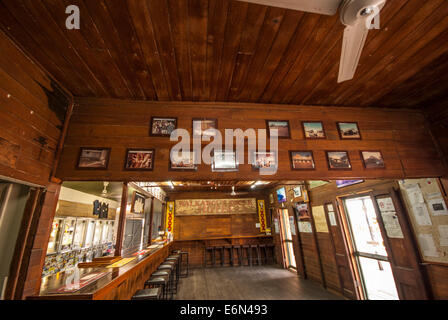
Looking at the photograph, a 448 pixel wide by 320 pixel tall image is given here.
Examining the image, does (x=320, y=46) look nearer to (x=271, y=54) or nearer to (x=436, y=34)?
(x=271, y=54)

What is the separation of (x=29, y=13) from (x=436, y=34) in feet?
9.79

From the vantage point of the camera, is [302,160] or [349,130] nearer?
[302,160]

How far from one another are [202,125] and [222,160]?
1.55 feet

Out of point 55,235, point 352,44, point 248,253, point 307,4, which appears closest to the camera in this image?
point 307,4

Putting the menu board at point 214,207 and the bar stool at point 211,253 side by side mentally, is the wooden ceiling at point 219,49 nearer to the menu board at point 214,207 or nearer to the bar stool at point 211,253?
the menu board at point 214,207

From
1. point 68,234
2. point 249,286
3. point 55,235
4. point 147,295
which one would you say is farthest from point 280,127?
point 68,234

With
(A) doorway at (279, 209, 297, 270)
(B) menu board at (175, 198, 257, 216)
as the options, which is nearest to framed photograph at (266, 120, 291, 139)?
(A) doorway at (279, 209, 297, 270)

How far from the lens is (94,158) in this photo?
6.40ft

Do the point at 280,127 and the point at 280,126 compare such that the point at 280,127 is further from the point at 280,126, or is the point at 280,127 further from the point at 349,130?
the point at 349,130

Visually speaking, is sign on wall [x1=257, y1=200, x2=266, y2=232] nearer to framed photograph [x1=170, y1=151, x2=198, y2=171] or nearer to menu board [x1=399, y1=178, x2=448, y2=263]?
menu board [x1=399, y1=178, x2=448, y2=263]

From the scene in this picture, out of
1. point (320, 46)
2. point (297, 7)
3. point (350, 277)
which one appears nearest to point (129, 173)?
point (297, 7)

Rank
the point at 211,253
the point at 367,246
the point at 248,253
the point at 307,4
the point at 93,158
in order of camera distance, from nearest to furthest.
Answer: the point at 307,4 < the point at 93,158 < the point at 367,246 < the point at 211,253 < the point at 248,253

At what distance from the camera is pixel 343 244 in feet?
12.5

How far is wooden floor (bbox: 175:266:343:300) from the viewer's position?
4.15m
